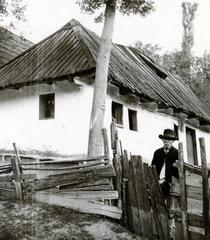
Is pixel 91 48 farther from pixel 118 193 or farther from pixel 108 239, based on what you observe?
pixel 108 239

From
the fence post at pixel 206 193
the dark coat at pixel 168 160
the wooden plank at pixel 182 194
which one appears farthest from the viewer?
the dark coat at pixel 168 160

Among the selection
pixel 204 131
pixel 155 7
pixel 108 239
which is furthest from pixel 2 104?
pixel 204 131

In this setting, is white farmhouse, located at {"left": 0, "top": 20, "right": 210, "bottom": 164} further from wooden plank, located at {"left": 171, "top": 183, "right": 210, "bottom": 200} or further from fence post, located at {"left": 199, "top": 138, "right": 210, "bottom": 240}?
fence post, located at {"left": 199, "top": 138, "right": 210, "bottom": 240}

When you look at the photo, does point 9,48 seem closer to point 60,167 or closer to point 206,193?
point 60,167

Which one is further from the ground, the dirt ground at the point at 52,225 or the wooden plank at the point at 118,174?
the wooden plank at the point at 118,174

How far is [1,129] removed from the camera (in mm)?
12641

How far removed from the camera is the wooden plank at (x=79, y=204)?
600 centimetres

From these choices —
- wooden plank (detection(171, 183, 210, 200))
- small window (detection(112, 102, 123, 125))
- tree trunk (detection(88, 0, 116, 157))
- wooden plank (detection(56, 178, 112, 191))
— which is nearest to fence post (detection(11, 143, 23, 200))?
wooden plank (detection(56, 178, 112, 191))

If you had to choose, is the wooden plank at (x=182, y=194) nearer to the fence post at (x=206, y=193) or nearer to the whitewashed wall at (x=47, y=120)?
the fence post at (x=206, y=193)

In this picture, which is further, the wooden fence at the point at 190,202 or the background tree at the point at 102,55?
the background tree at the point at 102,55

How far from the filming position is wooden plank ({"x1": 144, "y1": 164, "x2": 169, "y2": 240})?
502cm

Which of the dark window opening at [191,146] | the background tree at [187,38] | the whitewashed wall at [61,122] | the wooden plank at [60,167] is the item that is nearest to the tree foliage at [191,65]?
the background tree at [187,38]

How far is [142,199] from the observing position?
17.7 feet

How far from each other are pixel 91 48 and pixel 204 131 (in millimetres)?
11231
